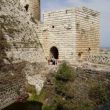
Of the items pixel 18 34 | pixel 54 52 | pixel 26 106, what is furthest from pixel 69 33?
pixel 26 106

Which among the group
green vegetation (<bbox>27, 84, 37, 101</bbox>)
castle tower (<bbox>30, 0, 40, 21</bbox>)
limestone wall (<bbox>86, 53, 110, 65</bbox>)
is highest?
castle tower (<bbox>30, 0, 40, 21</bbox>)

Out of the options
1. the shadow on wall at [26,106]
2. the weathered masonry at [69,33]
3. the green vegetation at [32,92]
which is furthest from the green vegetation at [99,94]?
the weathered masonry at [69,33]

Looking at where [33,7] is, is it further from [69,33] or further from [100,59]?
[100,59]

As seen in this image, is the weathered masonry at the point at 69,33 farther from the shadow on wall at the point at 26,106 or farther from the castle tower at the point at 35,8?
the shadow on wall at the point at 26,106

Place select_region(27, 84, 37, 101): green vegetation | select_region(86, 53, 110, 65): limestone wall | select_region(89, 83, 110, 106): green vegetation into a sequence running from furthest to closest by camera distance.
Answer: select_region(86, 53, 110, 65): limestone wall < select_region(27, 84, 37, 101): green vegetation < select_region(89, 83, 110, 106): green vegetation

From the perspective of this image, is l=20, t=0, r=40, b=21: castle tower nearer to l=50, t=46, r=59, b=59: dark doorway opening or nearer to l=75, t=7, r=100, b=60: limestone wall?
l=50, t=46, r=59, b=59: dark doorway opening

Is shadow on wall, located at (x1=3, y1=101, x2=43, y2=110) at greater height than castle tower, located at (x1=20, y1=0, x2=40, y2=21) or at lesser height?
lesser

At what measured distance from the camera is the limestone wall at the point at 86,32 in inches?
968

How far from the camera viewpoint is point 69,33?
80.0 ft

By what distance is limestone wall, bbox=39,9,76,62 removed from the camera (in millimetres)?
24281

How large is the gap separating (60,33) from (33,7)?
12.1ft

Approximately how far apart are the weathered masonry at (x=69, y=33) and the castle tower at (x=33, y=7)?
1169 millimetres

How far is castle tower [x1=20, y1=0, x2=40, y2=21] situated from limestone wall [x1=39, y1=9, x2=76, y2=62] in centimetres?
118

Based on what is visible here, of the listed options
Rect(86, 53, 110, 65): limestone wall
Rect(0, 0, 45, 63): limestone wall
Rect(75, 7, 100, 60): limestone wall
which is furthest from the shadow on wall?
Rect(86, 53, 110, 65): limestone wall
